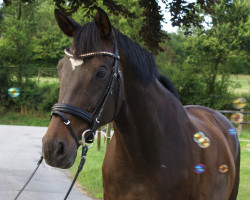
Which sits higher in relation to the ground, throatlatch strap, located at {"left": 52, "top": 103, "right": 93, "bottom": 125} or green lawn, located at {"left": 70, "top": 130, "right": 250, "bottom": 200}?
throatlatch strap, located at {"left": 52, "top": 103, "right": 93, "bottom": 125}

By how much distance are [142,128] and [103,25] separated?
0.84m

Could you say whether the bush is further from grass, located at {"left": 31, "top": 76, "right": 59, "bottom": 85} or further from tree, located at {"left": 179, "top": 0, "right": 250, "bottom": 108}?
tree, located at {"left": 179, "top": 0, "right": 250, "bottom": 108}

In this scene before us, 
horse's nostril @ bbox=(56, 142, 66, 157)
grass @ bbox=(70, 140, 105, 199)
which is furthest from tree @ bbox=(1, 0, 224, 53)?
horse's nostril @ bbox=(56, 142, 66, 157)

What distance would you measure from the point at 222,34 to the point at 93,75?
18129mm

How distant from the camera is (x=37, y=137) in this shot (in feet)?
42.4

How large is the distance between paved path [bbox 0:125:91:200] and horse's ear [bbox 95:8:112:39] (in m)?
4.06

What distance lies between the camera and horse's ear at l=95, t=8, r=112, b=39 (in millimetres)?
2113

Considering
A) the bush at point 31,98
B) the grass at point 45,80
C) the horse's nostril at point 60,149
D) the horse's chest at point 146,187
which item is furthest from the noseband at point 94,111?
the grass at point 45,80

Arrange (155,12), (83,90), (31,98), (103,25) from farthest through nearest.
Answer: (31,98) < (155,12) < (103,25) < (83,90)

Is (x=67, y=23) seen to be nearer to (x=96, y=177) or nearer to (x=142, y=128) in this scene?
(x=142, y=128)

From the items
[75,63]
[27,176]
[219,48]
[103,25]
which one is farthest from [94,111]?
[219,48]

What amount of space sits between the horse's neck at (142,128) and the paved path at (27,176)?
11.5 feet

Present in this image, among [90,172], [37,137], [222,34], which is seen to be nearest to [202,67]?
[222,34]

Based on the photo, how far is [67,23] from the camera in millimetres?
2244
